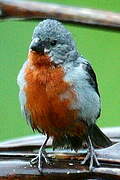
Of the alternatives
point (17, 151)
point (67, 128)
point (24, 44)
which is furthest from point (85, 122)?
point (24, 44)

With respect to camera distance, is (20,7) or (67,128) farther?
(67,128)

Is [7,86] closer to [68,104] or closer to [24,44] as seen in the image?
[24,44]

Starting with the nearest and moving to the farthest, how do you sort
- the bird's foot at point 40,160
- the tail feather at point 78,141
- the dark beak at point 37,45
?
the bird's foot at point 40,160
the dark beak at point 37,45
the tail feather at point 78,141

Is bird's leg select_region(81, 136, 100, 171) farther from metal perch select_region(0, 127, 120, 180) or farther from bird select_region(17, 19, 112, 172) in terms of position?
bird select_region(17, 19, 112, 172)

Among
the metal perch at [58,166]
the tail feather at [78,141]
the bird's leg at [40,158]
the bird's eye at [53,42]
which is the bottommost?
the tail feather at [78,141]

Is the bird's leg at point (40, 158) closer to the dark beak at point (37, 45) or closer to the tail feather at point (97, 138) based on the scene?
the tail feather at point (97, 138)

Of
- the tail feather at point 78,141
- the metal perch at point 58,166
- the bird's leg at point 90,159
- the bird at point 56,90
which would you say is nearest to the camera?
the metal perch at point 58,166

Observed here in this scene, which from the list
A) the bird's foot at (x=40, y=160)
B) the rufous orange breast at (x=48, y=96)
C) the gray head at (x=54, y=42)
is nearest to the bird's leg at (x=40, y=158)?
the bird's foot at (x=40, y=160)
